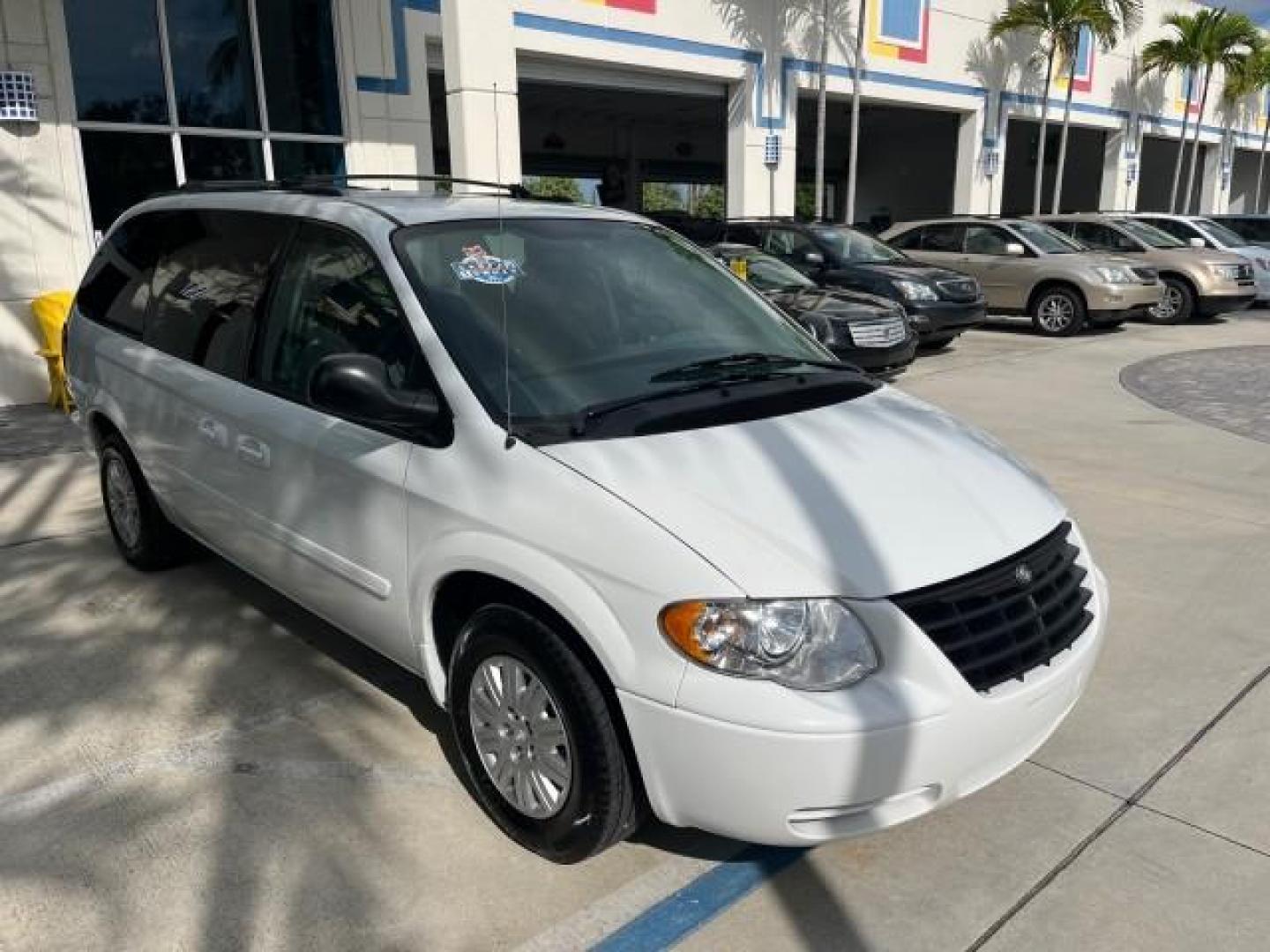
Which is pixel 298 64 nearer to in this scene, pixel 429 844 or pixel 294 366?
pixel 294 366

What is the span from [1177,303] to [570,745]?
51.2 ft

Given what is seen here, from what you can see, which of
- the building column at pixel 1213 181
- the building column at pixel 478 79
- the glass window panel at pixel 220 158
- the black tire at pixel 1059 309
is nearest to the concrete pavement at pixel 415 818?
the glass window panel at pixel 220 158

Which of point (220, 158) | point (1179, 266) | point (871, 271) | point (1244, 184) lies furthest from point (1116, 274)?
point (1244, 184)

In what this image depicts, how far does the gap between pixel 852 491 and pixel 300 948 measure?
1.80 metres

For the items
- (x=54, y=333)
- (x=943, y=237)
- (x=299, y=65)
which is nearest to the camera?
(x=54, y=333)

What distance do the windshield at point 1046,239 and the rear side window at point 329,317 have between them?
13.0 m

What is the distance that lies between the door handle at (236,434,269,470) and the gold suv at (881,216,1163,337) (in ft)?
41.9

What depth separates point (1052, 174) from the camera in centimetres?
3559

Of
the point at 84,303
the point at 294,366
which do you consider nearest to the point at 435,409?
the point at 294,366

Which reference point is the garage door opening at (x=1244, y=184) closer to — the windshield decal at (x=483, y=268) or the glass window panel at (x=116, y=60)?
the glass window panel at (x=116, y=60)

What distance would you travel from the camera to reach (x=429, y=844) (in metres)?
2.93

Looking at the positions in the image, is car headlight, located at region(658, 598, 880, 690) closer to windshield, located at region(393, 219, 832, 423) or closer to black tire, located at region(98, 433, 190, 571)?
windshield, located at region(393, 219, 832, 423)

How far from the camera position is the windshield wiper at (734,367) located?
10.6 ft

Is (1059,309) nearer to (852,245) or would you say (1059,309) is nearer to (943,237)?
(943,237)
